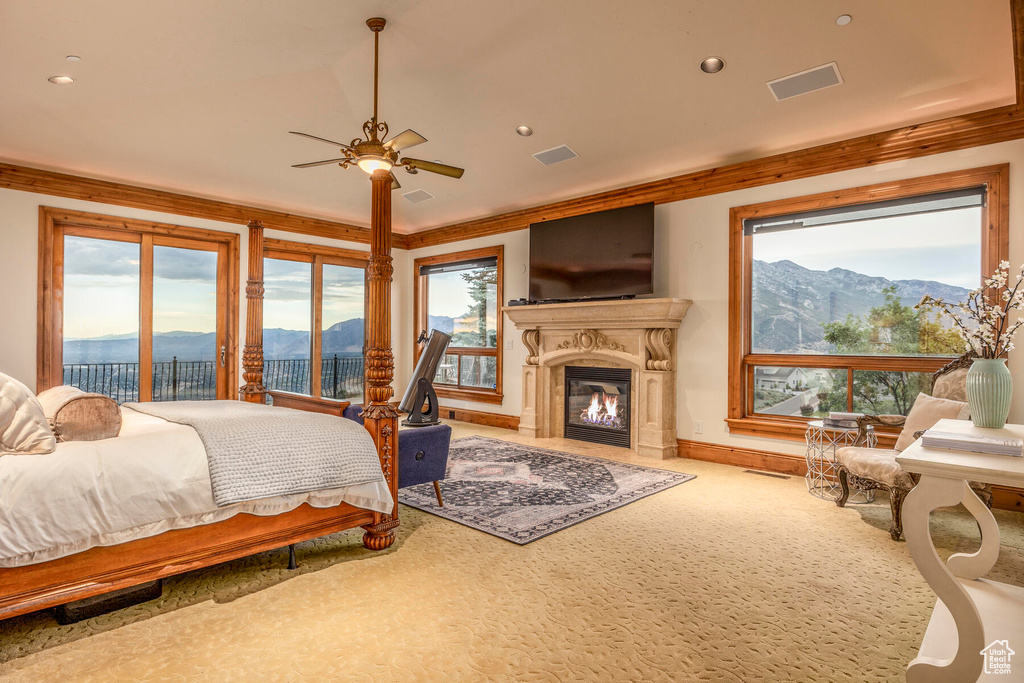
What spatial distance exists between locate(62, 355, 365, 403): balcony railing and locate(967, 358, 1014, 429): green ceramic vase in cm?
669

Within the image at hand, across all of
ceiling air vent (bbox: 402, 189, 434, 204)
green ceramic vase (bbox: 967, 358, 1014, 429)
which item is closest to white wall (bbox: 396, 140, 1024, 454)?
green ceramic vase (bbox: 967, 358, 1014, 429)

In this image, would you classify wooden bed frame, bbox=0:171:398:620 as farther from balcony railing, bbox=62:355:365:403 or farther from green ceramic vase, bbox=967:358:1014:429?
balcony railing, bbox=62:355:365:403

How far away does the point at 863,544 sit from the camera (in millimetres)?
3008

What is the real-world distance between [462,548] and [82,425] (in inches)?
72.3

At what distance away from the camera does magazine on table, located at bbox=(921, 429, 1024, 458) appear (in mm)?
1625

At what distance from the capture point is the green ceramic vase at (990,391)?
204cm

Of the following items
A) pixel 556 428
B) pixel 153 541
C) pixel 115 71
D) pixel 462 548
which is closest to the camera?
pixel 153 541

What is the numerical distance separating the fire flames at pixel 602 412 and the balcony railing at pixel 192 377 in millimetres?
3442

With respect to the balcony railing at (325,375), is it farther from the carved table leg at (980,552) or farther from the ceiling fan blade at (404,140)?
the carved table leg at (980,552)

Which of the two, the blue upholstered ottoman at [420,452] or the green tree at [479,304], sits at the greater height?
the green tree at [479,304]

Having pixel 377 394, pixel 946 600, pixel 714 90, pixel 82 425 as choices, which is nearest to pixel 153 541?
pixel 82 425

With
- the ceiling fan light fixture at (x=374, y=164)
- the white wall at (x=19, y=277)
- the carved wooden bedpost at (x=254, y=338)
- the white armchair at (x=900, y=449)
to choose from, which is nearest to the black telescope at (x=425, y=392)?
the carved wooden bedpost at (x=254, y=338)

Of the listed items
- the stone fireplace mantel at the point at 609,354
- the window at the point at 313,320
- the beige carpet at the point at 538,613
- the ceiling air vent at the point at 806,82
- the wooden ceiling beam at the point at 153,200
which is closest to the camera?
the beige carpet at the point at 538,613

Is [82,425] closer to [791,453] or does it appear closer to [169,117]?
[169,117]
